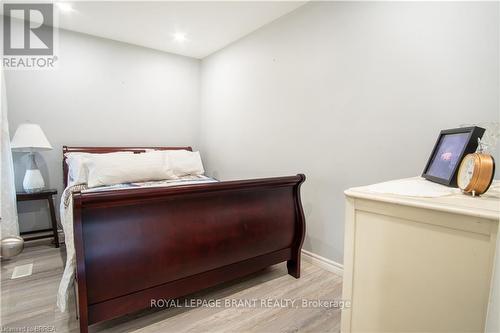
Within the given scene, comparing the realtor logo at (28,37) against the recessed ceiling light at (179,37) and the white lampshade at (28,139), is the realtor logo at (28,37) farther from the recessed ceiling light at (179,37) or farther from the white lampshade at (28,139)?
the recessed ceiling light at (179,37)

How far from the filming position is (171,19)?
8.79ft

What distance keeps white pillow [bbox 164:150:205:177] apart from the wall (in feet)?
2.01

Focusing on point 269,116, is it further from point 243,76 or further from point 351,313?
point 351,313

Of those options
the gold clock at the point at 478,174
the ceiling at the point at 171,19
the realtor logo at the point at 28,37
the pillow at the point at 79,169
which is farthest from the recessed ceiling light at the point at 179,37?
the gold clock at the point at 478,174

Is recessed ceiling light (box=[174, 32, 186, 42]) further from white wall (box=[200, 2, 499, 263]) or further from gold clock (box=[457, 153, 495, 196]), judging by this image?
gold clock (box=[457, 153, 495, 196])

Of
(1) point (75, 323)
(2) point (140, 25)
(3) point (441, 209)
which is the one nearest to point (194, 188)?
(1) point (75, 323)

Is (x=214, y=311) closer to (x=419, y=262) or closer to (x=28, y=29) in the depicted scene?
(x=419, y=262)

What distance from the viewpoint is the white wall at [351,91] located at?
1491mm

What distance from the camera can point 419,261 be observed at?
886 mm

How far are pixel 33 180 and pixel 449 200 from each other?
3.39 m

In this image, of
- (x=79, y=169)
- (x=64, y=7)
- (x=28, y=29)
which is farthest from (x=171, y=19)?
(x=79, y=169)

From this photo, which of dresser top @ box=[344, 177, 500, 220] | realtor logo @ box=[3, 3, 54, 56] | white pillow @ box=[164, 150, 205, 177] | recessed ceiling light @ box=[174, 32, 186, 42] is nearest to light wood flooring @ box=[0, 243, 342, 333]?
dresser top @ box=[344, 177, 500, 220]

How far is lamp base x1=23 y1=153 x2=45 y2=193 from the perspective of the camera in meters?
2.59

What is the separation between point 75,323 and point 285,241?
150 cm
